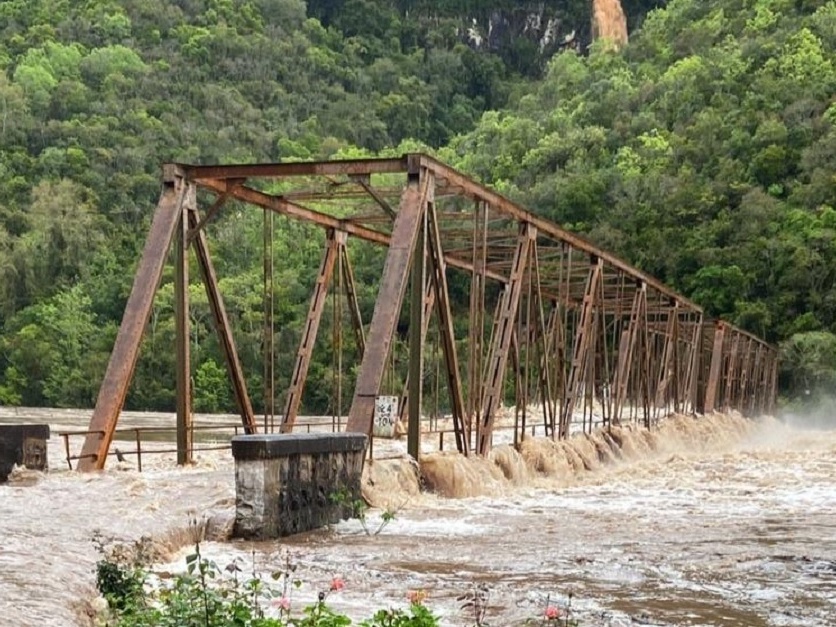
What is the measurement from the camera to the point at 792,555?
42.8ft

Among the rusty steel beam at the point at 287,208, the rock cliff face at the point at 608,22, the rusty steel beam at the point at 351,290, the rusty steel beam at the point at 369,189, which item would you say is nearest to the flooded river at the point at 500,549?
the rusty steel beam at the point at 369,189

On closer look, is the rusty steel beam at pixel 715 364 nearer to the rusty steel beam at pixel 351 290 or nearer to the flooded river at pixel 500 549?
the rusty steel beam at pixel 351 290

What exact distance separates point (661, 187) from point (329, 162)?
6416 cm

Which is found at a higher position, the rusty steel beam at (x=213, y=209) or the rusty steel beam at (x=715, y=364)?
the rusty steel beam at (x=213, y=209)

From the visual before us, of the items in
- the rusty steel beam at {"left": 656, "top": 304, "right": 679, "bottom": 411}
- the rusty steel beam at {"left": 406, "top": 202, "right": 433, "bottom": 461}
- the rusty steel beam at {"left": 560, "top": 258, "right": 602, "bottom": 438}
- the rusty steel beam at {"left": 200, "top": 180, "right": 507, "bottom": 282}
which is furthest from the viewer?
the rusty steel beam at {"left": 656, "top": 304, "right": 679, "bottom": 411}

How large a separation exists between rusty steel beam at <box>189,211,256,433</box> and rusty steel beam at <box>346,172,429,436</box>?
9.53 feet

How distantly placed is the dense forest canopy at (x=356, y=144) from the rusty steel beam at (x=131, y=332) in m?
41.2

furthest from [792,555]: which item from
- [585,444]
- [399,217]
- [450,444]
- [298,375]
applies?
[450,444]

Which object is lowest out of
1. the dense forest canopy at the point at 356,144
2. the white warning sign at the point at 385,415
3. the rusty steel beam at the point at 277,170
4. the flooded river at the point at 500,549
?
the flooded river at the point at 500,549

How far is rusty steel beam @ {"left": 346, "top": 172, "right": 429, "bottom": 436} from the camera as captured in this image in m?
15.9

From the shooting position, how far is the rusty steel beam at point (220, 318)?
60.5 feet

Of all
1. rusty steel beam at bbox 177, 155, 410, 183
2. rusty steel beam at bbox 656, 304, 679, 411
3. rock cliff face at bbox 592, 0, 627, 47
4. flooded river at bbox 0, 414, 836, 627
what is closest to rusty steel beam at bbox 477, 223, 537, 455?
flooded river at bbox 0, 414, 836, 627

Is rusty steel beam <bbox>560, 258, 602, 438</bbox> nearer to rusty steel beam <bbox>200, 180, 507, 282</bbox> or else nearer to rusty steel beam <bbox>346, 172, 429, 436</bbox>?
rusty steel beam <bbox>200, 180, 507, 282</bbox>

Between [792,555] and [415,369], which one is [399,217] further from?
[792,555]
